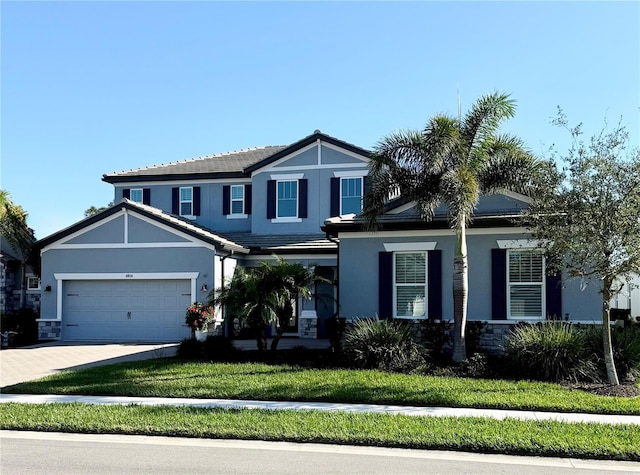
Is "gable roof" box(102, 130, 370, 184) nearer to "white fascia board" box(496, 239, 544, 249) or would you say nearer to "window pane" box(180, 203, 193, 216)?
"window pane" box(180, 203, 193, 216)

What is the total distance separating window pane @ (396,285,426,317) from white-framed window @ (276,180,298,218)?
27.5ft

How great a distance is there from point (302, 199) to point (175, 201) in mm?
6023

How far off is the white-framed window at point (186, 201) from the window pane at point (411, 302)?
1239cm

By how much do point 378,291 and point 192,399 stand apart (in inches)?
266

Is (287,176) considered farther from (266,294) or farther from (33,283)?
(33,283)

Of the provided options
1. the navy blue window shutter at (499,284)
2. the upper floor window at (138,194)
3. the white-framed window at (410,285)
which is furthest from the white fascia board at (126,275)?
the navy blue window shutter at (499,284)

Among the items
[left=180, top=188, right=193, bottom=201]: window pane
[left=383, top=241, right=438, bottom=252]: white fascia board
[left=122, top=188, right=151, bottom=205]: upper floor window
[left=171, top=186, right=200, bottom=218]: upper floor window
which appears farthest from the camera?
[left=122, top=188, right=151, bottom=205]: upper floor window

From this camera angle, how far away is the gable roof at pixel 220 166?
75.0 feet

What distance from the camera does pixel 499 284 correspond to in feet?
49.6

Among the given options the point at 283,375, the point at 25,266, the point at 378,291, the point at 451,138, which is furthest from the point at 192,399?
the point at 25,266

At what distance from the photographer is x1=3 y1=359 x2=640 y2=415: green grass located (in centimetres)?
1005

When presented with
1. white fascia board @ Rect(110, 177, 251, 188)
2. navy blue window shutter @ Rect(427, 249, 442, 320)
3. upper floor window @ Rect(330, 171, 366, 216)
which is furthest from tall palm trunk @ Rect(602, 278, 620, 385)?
white fascia board @ Rect(110, 177, 251, 188)

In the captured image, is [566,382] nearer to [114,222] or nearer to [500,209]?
[500,209]

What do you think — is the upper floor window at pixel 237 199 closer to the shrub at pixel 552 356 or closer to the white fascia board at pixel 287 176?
the white fascia board at pixel 287 176
